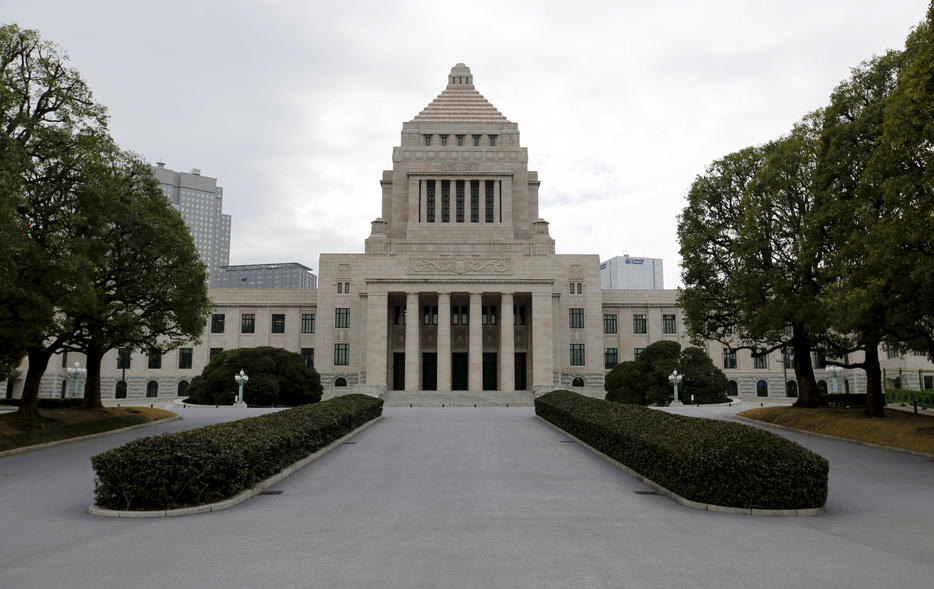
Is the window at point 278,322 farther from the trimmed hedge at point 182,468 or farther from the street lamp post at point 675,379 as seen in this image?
the trimmed hedge at point 182,468

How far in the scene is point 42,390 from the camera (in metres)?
56.5

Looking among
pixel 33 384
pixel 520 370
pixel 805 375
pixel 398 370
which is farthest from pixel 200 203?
pixel 805 375

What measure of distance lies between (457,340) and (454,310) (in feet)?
9.62

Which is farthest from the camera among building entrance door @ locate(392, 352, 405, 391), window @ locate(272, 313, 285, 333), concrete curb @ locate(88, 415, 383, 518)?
window @ locate(272, 313, 285, 333)

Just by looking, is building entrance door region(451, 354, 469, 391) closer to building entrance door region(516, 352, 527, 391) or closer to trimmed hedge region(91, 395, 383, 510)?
building entrance door region(516, 352, 527, 391)

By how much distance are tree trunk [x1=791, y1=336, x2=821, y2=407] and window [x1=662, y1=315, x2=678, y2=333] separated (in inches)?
1262

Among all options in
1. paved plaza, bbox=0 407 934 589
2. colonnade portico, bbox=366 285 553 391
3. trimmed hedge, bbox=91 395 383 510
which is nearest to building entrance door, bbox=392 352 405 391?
colonnade portico, bbox=366 285 553 391

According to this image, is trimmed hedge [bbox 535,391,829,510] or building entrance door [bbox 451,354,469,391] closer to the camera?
trimmed hedge [bbox 535,391,829,510]

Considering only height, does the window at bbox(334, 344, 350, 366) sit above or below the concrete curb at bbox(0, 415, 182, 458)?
above

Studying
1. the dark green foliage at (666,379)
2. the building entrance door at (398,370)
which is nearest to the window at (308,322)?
the building entrance door at (398,370)

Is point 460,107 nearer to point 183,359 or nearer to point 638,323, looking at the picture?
point 638,323

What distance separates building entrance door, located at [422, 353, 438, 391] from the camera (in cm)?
5634

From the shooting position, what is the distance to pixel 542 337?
50469 millimetres

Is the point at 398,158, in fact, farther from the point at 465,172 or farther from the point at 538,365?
the point at 538,365
